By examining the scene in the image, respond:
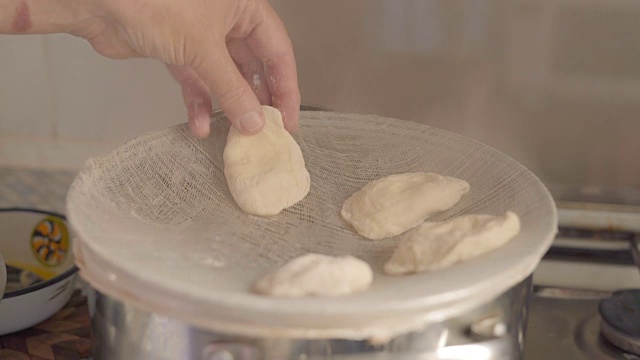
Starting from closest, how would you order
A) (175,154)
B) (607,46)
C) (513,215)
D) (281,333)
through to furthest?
(281,333), (513,215), (175,154), (607,46)

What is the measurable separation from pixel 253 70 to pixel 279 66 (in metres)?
0.04

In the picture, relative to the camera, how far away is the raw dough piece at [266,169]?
2.02ft

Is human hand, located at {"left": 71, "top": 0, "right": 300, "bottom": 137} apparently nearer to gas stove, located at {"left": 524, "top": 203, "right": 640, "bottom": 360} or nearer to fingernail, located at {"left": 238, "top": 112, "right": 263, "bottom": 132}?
fingernail, located at {"left": 238, "top": 112, "right": 263, "bottom": 132}

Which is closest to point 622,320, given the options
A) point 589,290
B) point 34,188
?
point 589,290

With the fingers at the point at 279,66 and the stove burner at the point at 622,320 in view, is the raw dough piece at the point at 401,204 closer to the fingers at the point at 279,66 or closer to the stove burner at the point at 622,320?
the fingers at the point at 279,66

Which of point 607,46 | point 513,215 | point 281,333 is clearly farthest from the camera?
point 607,46

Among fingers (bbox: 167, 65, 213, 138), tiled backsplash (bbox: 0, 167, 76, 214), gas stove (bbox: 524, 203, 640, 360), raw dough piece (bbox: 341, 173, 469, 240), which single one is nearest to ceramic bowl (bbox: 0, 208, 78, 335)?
tiled backsplash (bbox: 0, 167, 76, 214)

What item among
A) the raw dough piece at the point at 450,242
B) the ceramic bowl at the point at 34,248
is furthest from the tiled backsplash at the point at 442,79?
the raw dough piece at the point at 450,242

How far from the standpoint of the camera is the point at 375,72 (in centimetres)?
87

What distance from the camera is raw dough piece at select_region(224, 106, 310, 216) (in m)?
0.62

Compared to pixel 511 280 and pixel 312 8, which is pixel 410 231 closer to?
pixel 511 280

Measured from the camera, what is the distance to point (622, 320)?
720 mm

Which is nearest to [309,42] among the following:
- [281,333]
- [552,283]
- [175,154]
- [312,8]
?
[312,8]

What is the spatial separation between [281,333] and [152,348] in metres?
0.10
